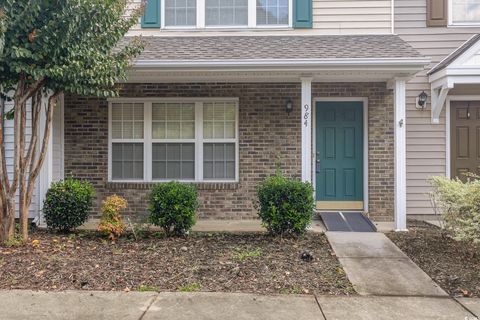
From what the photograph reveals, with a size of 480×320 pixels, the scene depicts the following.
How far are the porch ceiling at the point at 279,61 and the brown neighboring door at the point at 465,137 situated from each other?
6.36 feet

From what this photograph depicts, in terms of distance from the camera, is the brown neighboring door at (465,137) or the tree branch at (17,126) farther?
the brown neighboring door at (465,137)

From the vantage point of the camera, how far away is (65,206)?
22.8 feet

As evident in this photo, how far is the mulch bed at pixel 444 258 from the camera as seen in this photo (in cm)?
482

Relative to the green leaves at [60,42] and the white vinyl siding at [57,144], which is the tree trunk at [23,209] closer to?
the green leaves at [60,42]

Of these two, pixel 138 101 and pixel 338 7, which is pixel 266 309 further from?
pixel 338 7

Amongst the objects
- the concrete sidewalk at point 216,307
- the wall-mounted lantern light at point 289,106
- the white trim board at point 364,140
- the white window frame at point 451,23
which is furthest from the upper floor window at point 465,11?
the concrete sidewalk at point 216,307

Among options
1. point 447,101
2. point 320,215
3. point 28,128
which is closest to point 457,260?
point 320,215

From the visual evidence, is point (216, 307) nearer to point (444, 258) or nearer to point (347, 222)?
point (444, 258)

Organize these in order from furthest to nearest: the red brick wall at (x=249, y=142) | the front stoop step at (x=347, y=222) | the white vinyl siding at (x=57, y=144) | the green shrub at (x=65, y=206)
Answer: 1. the red brick wall at (x=249, y=142)
2. the white vinyl siding at (x=57, y=144)
3. the front stoop step at (x=347, y=222)
4. the green shrub at (x=65, y=206)

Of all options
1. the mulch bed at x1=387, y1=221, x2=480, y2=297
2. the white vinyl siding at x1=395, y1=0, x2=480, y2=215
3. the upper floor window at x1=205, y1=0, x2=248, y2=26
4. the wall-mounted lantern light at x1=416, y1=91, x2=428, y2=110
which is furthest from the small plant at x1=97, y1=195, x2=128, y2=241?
the wall-mounted lantern light at x1=416, y1=91, x2=428, y2=110

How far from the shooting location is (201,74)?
7.56m

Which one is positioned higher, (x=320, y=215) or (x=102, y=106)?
(x=102, y=106)

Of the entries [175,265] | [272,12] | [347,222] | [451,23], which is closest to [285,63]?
[272,12]

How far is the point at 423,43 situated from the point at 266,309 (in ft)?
22.2
